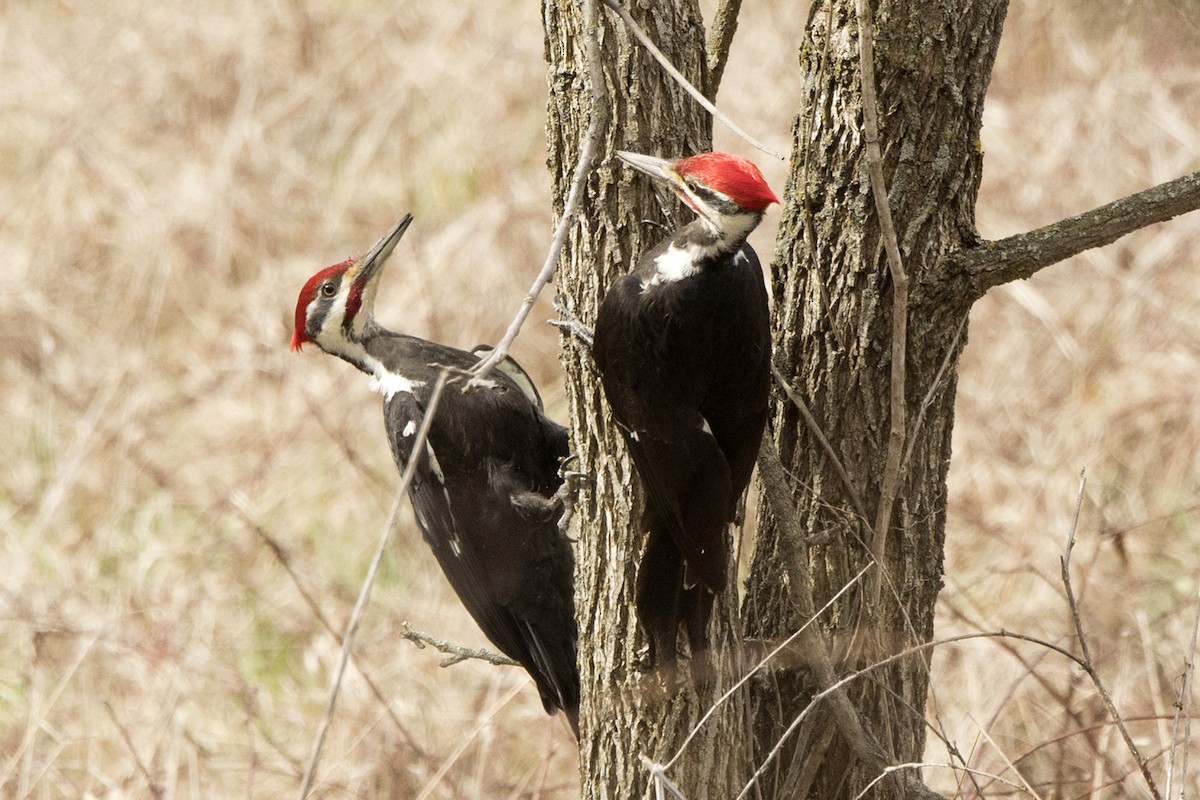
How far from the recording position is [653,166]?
2.42 metres

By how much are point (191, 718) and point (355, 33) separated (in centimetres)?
464

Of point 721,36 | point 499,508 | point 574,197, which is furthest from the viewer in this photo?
point 499,508

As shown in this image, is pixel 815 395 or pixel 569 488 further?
pixel 569 488

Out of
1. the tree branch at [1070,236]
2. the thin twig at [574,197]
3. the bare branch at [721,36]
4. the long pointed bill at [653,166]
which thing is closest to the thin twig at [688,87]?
the thin twig at [574,197]

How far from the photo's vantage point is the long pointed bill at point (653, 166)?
2420 mm

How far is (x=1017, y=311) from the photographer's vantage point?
592cm

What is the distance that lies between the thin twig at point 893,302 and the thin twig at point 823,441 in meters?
0.04

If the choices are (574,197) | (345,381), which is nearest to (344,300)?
(574,197)

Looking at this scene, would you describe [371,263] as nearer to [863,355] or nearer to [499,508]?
[499,508]

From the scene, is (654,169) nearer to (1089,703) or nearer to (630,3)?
(630,3)

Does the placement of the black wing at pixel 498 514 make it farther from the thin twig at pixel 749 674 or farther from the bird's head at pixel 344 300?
the thin twig at pixel 749 674

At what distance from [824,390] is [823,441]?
0.12 meters

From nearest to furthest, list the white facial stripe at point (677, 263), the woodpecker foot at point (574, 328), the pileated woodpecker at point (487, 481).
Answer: the white facial stripe at point (677, 263), the woodpecker foot at point (574, 328), the pileated woodpecker at point (487, 481)

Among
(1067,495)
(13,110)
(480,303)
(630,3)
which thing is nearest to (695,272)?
(630,3)
